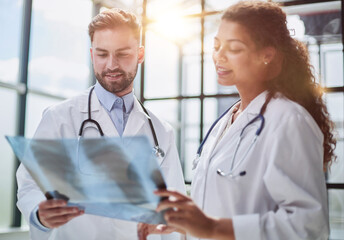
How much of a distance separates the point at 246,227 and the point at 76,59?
10.2 ft

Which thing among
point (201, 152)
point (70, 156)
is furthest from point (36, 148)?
point (201, 152)

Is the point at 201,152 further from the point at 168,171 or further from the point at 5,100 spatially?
the point at 5,100

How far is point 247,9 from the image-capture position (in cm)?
100

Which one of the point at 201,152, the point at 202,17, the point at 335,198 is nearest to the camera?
the point at 201,152

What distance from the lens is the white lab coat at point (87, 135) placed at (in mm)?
1271

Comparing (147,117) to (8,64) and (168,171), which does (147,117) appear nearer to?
(168,171)

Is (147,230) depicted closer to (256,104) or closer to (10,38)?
(256,104)

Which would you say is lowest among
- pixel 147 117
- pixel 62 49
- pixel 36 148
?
pixel 36 148

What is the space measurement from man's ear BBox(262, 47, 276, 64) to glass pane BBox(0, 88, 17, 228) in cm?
234

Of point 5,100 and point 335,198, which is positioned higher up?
point 5,100

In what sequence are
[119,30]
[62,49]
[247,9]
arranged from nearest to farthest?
1. [247,9]
2. [119,30]
3. [62,49]

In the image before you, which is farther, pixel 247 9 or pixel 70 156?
pixel 247 9

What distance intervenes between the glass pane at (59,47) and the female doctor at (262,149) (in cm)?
242

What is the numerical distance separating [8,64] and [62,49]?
28.0 inches
